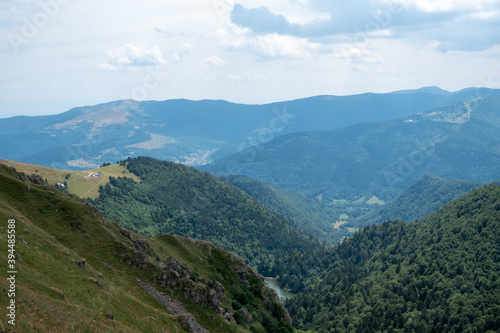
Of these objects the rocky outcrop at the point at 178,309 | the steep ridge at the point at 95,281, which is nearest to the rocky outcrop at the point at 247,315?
the steep ridge at the point at 95,281

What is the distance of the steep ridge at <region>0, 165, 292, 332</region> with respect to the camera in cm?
6556

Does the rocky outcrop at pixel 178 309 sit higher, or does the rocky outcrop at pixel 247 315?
the rocky outcrop at pixel 178 309

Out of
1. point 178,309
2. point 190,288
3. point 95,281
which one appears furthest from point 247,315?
point 95,281

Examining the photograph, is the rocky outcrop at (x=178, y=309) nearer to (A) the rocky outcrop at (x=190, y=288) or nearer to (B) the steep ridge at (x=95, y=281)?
(B) the steep ridge at (x=95, y=281)

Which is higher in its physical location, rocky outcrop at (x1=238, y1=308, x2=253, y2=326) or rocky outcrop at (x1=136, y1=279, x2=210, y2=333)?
rocky outcrop at (x1=136, y1=279, x2=210, y2=333)

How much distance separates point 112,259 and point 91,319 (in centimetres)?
2540

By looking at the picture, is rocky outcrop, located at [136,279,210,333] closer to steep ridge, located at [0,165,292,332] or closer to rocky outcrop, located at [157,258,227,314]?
steep ridge, located at [0,165,292,332]

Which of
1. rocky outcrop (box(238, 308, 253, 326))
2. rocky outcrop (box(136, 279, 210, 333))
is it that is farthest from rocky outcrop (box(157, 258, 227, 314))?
rocky outcrop (box(238, 308, 253, 326))

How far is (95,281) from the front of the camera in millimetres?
78875

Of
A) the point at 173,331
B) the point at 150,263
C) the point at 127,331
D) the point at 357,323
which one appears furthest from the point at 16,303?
the point at 357,323

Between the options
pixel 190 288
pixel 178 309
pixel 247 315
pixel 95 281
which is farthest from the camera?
pixel 247 315

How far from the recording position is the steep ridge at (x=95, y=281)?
65562 millimetres

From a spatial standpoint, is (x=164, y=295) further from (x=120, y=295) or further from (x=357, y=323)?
(x=357, y=323)

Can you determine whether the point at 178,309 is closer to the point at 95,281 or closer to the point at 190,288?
the point at 190,288
